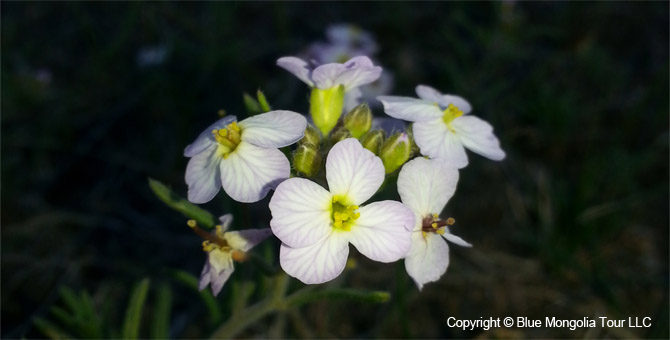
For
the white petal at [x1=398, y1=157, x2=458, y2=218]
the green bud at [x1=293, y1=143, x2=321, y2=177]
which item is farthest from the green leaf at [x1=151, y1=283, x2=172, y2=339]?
the white petal at [x1=398, y1=157, x2=458, y2=218]

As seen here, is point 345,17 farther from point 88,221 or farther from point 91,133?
point 88,221

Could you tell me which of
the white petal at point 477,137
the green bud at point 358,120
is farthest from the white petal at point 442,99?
the green bud at point 358,120

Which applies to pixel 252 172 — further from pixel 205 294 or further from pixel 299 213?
pixel 205 294

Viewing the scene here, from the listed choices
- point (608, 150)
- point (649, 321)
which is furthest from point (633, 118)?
point (649, 321)

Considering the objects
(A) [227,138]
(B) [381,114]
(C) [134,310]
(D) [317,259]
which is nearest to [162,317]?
(C) [134,310]

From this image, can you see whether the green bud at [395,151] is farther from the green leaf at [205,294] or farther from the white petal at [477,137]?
the green leaf at [205,294]

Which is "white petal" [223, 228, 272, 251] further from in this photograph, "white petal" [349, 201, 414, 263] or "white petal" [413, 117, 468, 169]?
"white petal" [413, 117, 468, 169]
